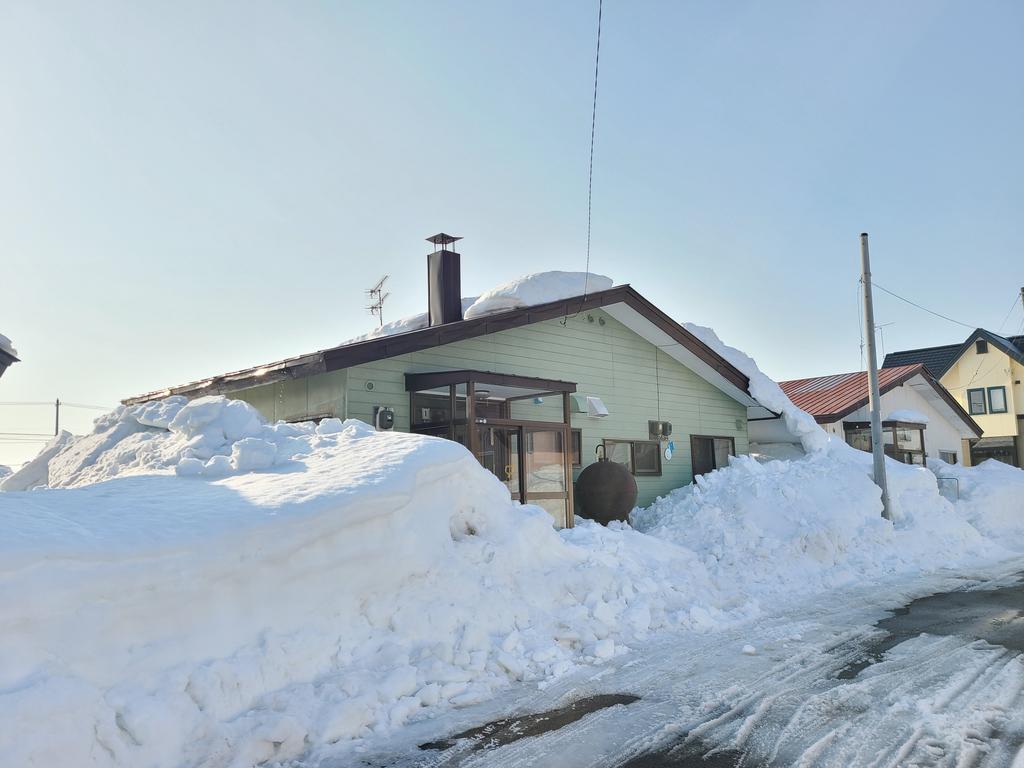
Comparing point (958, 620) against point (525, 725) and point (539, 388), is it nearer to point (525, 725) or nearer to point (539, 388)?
point (525, 725)

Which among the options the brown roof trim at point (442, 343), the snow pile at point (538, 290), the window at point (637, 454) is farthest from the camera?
the window at point (637, 454)

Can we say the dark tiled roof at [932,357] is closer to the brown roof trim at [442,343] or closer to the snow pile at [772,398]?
the snow pile at [772,398]

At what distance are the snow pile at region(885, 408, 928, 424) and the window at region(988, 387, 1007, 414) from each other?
11743 millimetres

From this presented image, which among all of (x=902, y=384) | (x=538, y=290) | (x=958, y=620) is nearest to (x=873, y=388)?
(x=538, y=290)

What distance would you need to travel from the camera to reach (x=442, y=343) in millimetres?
12625

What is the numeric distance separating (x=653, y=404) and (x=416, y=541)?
1108 cm

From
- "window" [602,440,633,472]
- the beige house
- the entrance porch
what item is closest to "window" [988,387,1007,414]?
the beige house

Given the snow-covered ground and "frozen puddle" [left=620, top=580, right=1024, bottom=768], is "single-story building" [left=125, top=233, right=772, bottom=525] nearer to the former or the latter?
the snow-covered ground

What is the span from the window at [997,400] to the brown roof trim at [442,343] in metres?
21.3

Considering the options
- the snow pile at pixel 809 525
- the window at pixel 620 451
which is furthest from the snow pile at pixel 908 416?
the window at pixel 620 451

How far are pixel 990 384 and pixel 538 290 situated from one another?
90.3 ft

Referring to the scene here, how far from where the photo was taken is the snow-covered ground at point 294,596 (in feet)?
14.7

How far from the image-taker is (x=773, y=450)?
20.0m

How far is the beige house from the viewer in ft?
107
